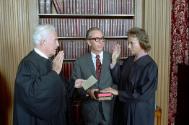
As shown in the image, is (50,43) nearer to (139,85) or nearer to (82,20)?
(139,85)

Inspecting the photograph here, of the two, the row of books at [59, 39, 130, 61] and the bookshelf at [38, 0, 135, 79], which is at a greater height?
the bookshelf at [38, 0, 135, 79]

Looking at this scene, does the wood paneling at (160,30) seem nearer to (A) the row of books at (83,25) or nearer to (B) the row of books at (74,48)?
(A) the row of books at (83,25)

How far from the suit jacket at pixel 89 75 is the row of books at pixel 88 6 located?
0.76 metres

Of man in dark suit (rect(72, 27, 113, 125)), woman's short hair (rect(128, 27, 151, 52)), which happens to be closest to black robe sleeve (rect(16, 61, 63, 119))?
man in dark suit (rect(72, 27, 113, 125))

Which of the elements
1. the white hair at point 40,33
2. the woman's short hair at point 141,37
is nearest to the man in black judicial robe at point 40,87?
the white hair at point 40,33

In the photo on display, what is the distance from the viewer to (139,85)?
241 centimetres

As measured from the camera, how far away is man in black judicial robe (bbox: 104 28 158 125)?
7.83 ft

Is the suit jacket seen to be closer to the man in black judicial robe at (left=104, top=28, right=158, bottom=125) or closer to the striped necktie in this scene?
the striped necktie

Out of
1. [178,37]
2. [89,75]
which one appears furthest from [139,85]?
[178,37]

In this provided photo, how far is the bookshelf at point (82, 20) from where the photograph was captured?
3.25m

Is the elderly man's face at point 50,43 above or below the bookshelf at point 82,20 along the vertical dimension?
below

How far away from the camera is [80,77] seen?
272cm

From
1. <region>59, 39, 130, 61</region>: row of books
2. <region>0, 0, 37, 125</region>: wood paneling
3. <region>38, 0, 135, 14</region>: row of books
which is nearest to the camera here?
<region>0, 0, 37, 125</region>: wood paneling

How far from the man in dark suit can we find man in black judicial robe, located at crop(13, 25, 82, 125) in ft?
1.30
